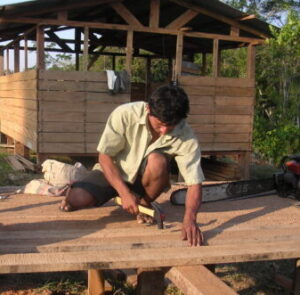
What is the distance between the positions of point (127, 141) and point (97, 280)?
111cm

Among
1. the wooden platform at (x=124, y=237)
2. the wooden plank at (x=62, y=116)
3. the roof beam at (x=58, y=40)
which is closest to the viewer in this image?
the wooden platform at (x=124, y=237)

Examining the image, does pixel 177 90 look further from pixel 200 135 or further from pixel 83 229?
pixel 200 135

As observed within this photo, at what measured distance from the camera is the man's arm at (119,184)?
3162 mm

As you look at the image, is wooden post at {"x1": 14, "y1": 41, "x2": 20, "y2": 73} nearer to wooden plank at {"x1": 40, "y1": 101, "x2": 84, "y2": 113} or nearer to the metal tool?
wooden plank at {"x1": 40, "y1": 101, "x2": 84, "y2": 113}

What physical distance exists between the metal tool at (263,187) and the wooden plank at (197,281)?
1.64 meters

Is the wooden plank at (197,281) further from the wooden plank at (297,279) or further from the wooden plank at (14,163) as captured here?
the wooden plank at (14,163)

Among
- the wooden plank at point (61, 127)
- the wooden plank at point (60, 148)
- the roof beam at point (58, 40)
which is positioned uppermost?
the roof beam at point (58, 40)

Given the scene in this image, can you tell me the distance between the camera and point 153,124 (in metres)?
3.23

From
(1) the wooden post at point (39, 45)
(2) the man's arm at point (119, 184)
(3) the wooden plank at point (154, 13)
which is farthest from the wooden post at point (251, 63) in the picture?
(2) the man's arm at point (119, 184)

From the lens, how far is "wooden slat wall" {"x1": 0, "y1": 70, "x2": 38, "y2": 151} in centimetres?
855

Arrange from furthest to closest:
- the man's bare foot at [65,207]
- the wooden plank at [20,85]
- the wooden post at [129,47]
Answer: the wooden plank at [20,85] → the wooden post at [129,47] → the man's bare foot at [65,207]

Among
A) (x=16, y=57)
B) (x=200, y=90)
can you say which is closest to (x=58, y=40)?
(x=16, y=57)

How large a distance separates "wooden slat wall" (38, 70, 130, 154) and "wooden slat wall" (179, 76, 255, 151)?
1.54 meters

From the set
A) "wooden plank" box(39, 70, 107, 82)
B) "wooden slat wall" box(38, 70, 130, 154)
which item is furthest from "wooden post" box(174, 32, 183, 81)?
"wooden plank" box(39, 70, 107, 82)
